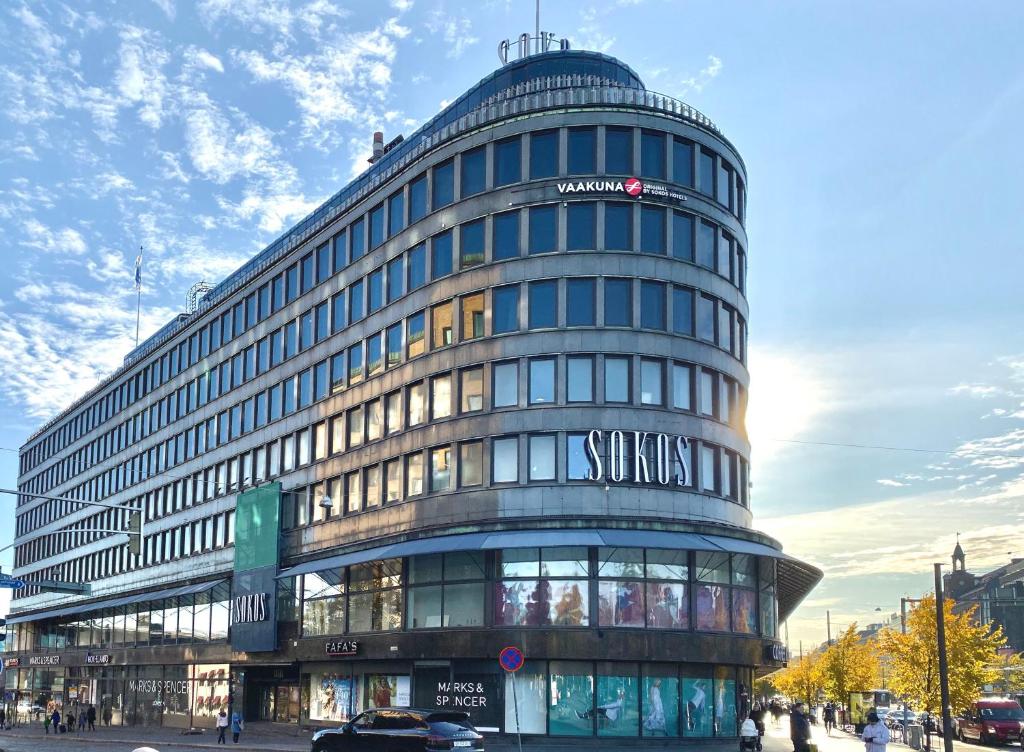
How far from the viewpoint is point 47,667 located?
103m

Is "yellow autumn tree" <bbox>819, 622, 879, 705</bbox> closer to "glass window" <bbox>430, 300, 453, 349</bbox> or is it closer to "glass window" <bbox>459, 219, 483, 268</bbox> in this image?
"glass window" <bbox>430, 300, 453, 349</bbox>

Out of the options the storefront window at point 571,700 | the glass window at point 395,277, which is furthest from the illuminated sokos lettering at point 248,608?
the storefront window at point 571,700

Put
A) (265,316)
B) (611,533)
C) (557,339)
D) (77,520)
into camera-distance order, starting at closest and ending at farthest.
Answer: (611,533) → (557,339) → (265,316) → (77,520)

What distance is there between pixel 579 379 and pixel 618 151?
391 inches

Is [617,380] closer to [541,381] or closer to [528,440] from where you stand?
[541,381]

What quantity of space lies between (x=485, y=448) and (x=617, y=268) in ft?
30.3

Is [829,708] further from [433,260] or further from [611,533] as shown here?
[433,260]

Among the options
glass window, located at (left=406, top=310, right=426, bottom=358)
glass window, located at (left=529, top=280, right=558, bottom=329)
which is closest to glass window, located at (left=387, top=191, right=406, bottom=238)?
glass window, located at (left=406, top=310, right=426, bottom=358)

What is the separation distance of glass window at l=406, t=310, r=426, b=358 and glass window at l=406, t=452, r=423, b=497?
4.74 meters

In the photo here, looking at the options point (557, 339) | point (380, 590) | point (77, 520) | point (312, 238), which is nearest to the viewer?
point (557, 339)

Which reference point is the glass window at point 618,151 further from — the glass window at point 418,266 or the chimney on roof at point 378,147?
the chimney on roof at point 378,147

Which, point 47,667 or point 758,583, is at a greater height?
point 758,583

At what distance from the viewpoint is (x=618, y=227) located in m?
47.1

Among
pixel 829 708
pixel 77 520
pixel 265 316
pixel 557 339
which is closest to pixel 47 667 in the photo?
pixel 77 520
